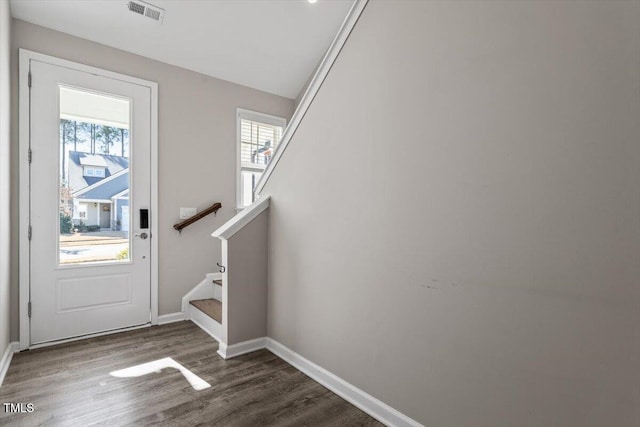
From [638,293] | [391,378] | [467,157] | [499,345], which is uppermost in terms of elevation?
[467,157]

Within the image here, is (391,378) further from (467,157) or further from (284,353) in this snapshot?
(467,157)

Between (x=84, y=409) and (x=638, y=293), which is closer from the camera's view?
(x=638, y=293)

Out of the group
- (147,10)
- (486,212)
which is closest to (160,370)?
(486,212)

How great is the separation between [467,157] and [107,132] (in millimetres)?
3196

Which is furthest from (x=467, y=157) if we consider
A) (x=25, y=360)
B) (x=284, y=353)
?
(x=25, y=360)

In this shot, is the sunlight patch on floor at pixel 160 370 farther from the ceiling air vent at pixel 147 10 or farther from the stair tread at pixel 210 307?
the ceiling air vent at pixel 147 10

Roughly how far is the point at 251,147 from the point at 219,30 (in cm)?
133

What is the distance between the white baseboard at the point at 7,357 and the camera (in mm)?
2219

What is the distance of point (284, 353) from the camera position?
8.18 feet

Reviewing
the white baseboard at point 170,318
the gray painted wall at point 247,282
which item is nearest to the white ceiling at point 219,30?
the gray painted wall at point 247,282

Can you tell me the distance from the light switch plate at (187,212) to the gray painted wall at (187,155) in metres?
0.05

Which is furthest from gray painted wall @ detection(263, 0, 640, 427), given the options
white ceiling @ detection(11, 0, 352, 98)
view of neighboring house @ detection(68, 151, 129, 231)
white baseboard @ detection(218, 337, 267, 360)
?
view of neighboring house @ detection(68, 151, 129, 231)

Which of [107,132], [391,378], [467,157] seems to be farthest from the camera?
[107,132]

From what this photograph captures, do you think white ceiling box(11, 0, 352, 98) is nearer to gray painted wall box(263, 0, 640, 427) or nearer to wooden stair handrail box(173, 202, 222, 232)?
wooden stair handrail box(173, 202, 222, 232)
